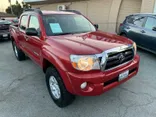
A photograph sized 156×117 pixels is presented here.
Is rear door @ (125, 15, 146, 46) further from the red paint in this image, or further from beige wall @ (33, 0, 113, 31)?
beige wall @ (33, 0, 113, 31)

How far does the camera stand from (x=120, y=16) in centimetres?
1129

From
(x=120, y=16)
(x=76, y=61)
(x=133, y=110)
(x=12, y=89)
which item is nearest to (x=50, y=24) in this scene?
(x=76, y=61)

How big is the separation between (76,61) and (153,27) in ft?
13.8

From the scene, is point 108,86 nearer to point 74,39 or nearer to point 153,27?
point 74,39

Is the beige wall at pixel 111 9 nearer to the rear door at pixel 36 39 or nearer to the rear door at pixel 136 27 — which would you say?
the rear door at pixel 136 27

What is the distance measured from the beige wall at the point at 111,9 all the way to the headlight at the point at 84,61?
27.3 ft

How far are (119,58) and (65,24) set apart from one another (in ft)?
5.21

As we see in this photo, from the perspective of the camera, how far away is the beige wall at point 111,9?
33.0 feet

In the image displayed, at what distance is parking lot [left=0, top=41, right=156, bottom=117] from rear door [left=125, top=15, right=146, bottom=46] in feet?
7.06

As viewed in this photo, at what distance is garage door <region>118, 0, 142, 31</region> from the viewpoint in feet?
33.6

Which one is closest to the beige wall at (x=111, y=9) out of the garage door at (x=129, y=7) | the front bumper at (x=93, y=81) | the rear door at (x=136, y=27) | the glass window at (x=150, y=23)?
the garage door at (x=129, y=7)

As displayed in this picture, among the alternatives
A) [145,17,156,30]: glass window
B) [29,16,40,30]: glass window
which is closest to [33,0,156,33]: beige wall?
[145,17,156,30]: glass window

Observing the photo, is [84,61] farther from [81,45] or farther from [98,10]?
[98,10]

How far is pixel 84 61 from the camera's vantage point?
2.35m
